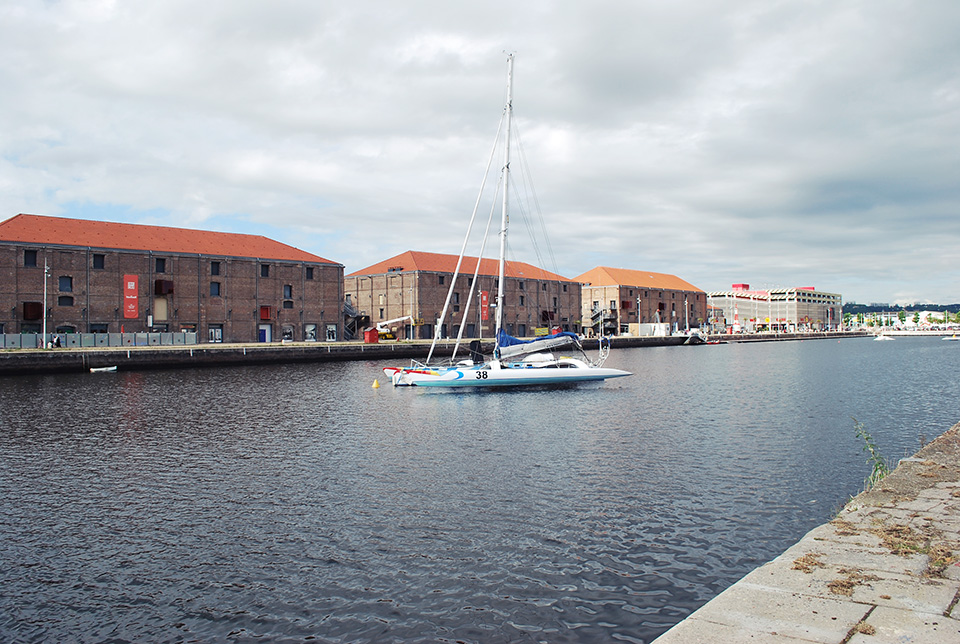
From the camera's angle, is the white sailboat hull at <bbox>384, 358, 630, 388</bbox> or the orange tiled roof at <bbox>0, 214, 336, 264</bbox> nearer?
the white sailboat hull at <bbox>384, 358, 630, 388</bbox>

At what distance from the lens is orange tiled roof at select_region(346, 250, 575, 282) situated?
106 meters

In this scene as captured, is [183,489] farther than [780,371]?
No

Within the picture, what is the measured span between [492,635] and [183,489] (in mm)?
10740

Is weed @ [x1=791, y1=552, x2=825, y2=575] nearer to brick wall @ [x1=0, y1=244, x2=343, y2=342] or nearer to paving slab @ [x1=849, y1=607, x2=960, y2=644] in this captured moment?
paving slab @ [x1=849, y1=607, x2=960, y2=644]

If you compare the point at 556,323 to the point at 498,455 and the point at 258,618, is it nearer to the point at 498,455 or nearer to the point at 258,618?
the point at 498,455

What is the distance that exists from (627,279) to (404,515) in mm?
142681

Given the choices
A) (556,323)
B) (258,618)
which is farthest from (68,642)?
(556,323)

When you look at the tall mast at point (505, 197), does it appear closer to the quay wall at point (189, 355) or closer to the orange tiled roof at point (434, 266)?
the quay wall at point (189, 355)

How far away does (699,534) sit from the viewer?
1263cm

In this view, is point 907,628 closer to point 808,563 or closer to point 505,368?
point 808,563

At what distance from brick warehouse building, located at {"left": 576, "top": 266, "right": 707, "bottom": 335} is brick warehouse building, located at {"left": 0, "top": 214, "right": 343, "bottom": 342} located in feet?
233

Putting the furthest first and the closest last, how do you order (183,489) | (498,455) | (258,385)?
1. (258,385)
2. (498,455)
3. (183,489)

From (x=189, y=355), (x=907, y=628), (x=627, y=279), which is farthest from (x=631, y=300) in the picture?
(x=907, y=628)

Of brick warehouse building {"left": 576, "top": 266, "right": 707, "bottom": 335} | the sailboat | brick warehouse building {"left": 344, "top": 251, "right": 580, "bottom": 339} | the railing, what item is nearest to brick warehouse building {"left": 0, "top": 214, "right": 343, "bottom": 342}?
the railing
